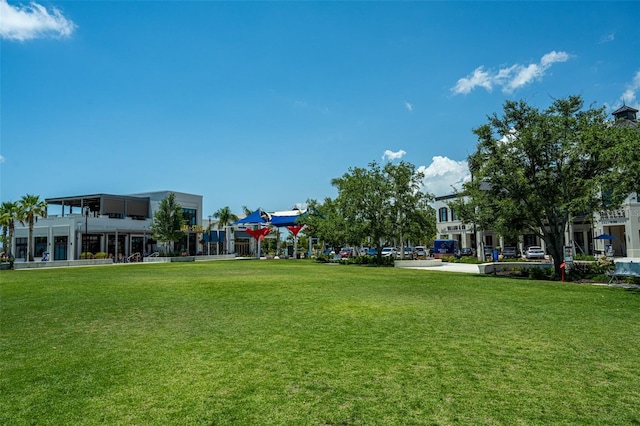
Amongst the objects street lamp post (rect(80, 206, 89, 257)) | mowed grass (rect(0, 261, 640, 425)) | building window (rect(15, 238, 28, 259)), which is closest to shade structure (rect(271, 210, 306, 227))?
street lamp post (rect(80, 206, 89, 257))

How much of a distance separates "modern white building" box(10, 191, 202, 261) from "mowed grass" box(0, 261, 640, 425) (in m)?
46.5

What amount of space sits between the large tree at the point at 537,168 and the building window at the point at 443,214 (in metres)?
51.5

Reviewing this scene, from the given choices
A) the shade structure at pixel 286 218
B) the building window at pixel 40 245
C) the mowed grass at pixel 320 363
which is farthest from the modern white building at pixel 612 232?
the building window at pixel 40 245

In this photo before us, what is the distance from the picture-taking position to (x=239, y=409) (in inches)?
186

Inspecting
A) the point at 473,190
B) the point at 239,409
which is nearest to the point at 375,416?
the point at 239,409

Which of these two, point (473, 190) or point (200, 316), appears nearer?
point (200, 316)

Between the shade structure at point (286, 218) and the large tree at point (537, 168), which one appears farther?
the shade structure at point (286, 218)

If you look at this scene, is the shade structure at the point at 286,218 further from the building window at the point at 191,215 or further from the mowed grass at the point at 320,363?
the mowed grass at the point at 320,363

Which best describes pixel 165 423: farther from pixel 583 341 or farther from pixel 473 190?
pixel 473 190

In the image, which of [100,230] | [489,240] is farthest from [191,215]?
[489,240]

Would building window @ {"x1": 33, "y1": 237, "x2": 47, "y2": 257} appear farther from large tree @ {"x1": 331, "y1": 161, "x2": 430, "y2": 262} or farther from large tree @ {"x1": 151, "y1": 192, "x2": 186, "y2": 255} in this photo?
large tree @ {"x1": 331, "y1": 161, "x2": 430, "y2": 262}

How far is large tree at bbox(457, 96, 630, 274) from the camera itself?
2075 cm

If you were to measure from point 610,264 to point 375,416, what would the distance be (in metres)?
22.2

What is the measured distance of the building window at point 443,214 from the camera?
73.7 metres
